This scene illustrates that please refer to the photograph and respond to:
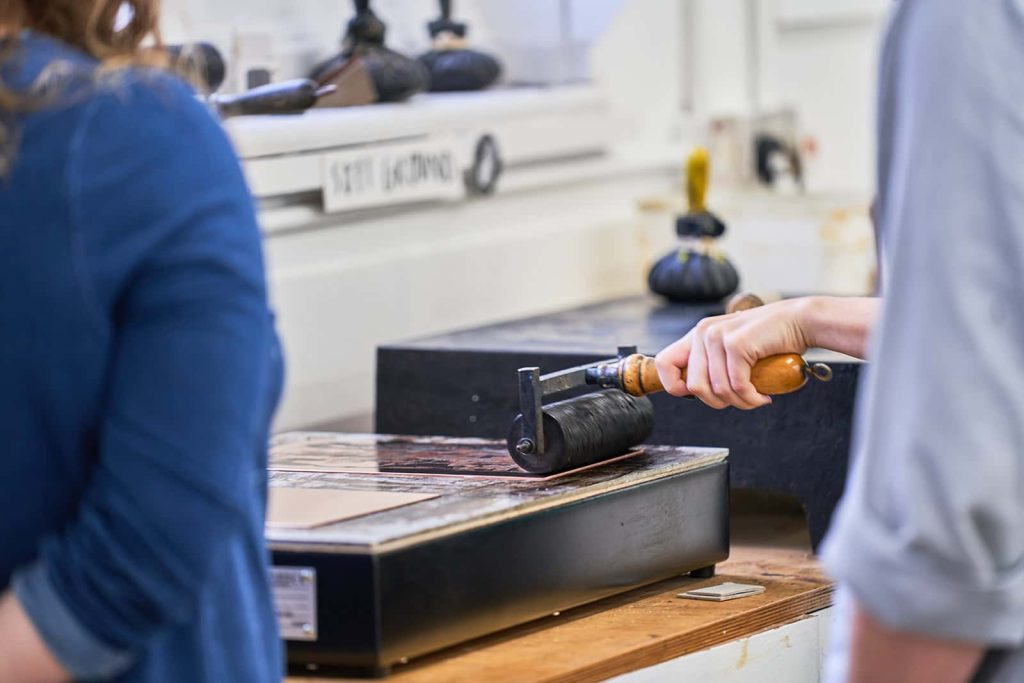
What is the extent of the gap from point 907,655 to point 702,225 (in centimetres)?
133

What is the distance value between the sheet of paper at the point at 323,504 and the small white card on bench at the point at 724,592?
264 millimetres

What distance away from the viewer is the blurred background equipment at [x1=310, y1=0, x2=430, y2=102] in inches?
86.0

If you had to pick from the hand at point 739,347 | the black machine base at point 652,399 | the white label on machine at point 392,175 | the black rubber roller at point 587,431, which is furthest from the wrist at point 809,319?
the white label on machine at point 392,175

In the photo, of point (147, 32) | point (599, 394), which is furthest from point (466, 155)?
point (147, 32)

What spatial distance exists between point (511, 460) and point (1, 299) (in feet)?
2.18

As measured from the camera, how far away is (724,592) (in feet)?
4.60

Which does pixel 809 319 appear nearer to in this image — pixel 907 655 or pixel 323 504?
pixel 323 504

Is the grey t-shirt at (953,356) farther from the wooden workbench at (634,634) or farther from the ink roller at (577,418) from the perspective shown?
the ink roller at (577,418)

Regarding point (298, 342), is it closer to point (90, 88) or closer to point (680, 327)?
point (680, 327)

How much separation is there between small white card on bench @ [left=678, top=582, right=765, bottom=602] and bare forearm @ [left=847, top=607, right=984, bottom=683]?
64 centimetres

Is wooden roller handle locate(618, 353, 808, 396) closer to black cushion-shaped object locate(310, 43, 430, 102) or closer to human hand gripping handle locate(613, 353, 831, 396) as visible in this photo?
human hand gripping handle locate(613, 353, 831, 396)

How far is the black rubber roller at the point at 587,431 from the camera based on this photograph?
4.44ft

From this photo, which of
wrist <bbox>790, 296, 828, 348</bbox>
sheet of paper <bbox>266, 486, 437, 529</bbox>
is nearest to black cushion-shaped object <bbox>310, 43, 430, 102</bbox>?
sheet of paper <bbox>266, 486, 437, 529</bbox>

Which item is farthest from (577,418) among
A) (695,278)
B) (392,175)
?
(392,175)
